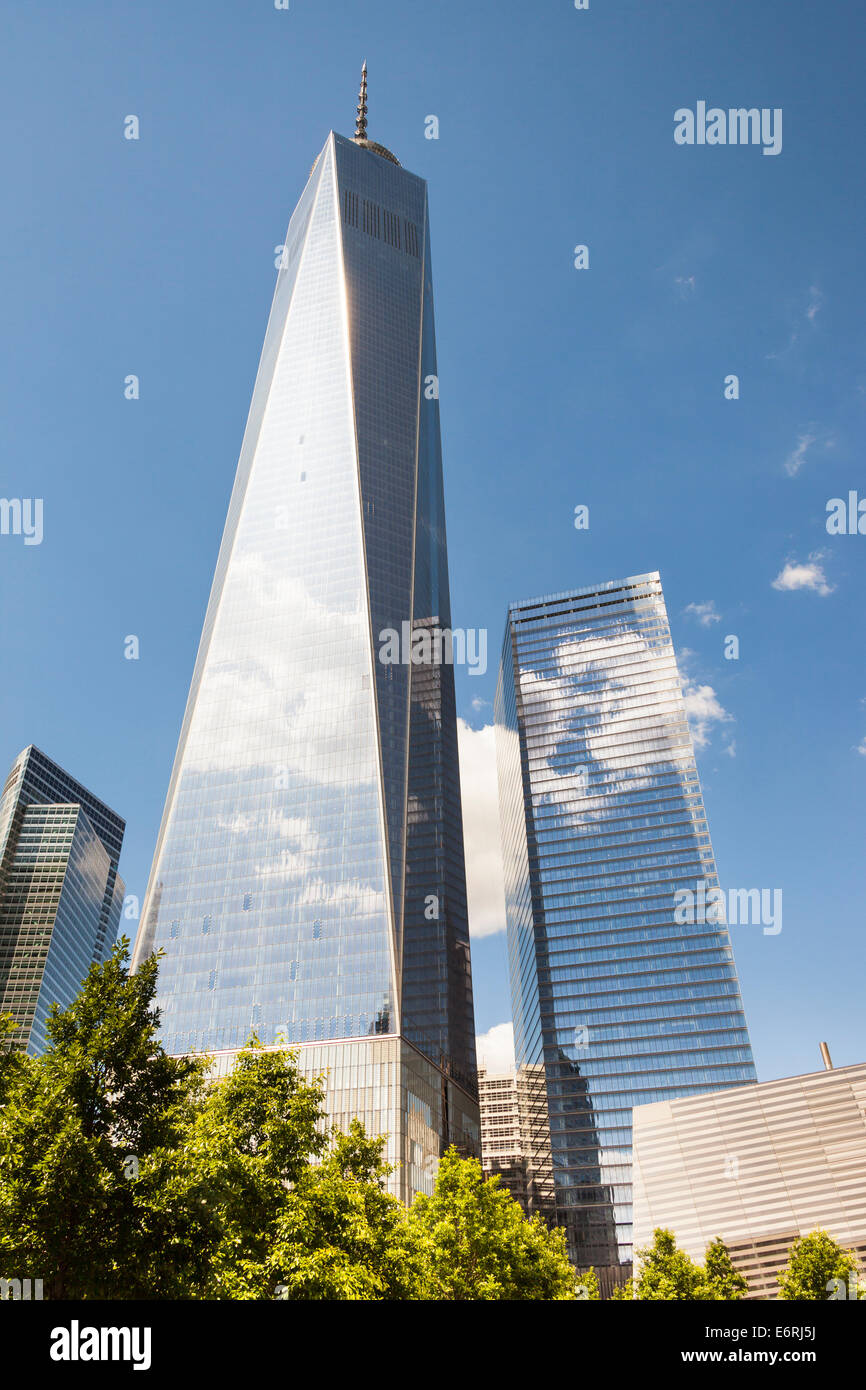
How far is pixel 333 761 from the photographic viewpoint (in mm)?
111750

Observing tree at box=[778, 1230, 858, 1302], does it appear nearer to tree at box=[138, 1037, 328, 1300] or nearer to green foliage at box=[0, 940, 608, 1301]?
green foliage at box=[0, 940, 608, 1301]

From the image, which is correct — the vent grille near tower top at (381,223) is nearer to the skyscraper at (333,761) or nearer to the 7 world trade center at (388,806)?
the 7 world trade center at (388,806)

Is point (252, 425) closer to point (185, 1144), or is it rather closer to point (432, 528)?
point (432, 528)

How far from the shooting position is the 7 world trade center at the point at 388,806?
100 metres

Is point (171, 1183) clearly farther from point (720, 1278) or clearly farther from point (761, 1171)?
point (761, 1171)

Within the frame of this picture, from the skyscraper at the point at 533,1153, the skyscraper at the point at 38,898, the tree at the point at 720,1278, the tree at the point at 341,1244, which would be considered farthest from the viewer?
the skyscraper at the point at 38,898

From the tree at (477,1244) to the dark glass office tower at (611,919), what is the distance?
4643 inches

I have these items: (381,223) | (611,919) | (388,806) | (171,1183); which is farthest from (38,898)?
(171,1183)

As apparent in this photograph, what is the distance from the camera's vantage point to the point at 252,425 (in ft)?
500

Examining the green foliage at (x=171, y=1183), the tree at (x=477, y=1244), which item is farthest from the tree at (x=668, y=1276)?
the green foliage at (x=171, y=1183)

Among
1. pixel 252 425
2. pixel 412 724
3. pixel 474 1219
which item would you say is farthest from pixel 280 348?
pixel 474 1219

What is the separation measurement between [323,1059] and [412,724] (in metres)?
44.4

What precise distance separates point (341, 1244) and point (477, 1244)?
41.3ft

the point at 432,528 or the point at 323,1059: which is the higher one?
the point at 432,528
